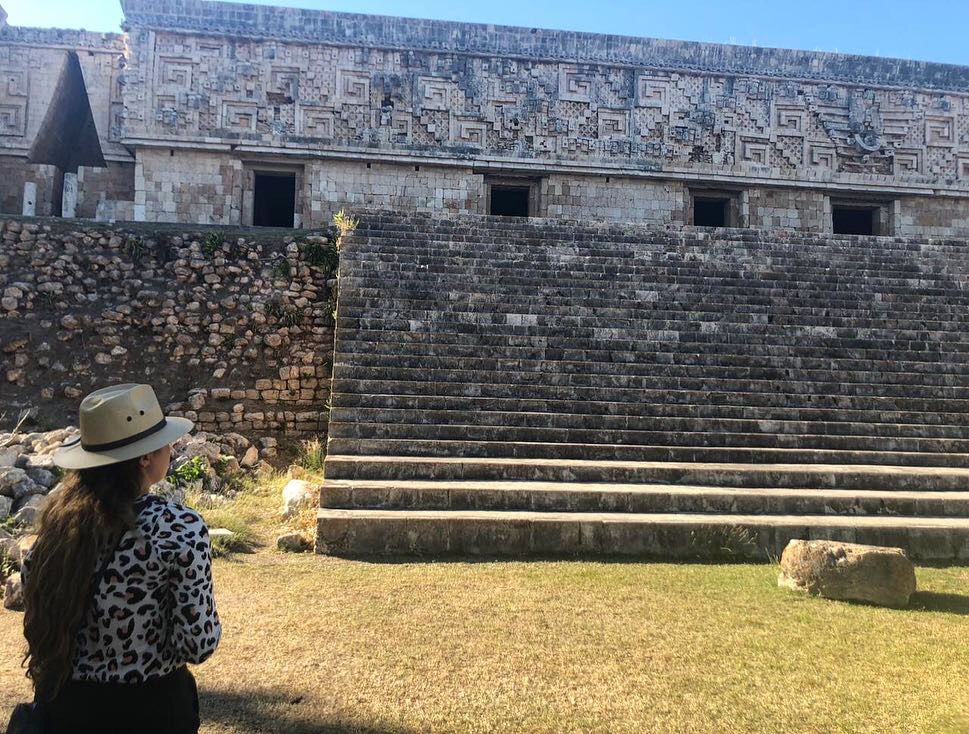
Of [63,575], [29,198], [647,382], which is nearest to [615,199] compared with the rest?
[647,382]

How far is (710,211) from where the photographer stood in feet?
53.6

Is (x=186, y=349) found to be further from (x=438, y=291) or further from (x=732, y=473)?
(x=732, y=473)

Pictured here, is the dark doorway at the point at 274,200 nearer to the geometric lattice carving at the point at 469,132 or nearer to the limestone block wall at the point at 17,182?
the geometric lattice carving at the point at 469,132

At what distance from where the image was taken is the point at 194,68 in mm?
13922

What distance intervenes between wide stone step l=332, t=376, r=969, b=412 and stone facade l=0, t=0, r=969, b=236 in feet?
26.5

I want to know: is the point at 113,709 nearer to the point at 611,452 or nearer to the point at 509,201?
the point at 611,452

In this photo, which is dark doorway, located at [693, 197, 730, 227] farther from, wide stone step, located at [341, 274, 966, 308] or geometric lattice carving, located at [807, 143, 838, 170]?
wide stone step, located at [341, 274, 966, 308]

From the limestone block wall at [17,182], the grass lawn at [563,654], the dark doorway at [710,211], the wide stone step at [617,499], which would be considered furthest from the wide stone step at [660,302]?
the limestone block wall at [17,182]

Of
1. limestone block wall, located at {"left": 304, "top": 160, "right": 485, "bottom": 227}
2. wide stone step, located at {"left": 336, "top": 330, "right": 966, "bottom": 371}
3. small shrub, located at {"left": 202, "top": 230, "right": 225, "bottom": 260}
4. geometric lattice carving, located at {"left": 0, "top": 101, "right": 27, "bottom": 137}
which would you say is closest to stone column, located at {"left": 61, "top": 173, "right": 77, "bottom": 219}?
geometric lattice carving, located at {"left": 0, "top": 101, "right": 27, "bottom": 137}

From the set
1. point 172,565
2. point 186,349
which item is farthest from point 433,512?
point 186,349

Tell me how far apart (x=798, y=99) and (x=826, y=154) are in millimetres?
1389

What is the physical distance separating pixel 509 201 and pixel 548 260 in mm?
7197

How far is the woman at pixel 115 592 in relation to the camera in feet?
5.33

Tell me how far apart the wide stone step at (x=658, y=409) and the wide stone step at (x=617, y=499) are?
1.29m
